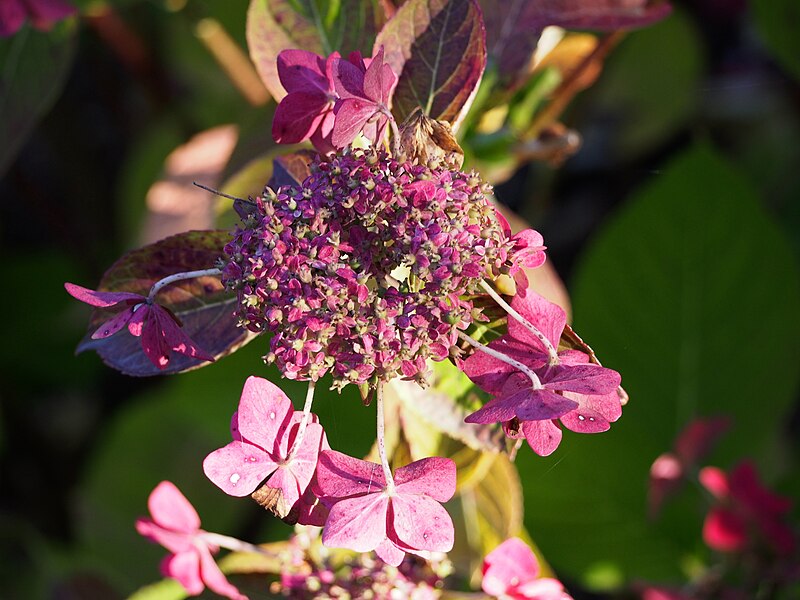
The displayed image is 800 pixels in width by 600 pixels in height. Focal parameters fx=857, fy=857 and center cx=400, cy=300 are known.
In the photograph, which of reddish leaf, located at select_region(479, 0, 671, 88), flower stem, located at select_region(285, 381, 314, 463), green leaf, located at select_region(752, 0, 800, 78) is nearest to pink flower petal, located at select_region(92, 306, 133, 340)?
flower stem, located at select_region(285, 381, 314, 463)

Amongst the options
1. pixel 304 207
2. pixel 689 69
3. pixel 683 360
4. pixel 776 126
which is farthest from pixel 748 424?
pixel 304 207

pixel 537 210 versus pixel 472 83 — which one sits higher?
pixel 472 83

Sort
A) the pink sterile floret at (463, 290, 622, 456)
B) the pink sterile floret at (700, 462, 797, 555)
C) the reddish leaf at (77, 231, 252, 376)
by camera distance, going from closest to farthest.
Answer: the pink sterile floret at (463, 290, 622, 456) → the reddish leaf at (77, 231, 252, 376) → the pink sterile floret at (700, 462, 797, 555)

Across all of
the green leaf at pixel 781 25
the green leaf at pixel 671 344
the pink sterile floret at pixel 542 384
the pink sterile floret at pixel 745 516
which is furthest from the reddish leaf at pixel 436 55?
the green leaf at pixel 781 25

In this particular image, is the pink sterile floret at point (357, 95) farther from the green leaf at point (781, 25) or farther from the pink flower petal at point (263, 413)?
the green leaf at point (781, 25)

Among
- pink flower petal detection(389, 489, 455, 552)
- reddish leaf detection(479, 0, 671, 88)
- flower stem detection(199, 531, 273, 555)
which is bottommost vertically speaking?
flower stem detection(199, 531, 273, 555)

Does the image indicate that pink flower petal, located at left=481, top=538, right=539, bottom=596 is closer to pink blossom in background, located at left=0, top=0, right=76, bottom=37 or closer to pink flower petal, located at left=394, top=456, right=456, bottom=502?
pink flower petal, located at left=394, top=456, right=456, bottom=502

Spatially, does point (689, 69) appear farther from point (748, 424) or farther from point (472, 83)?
point (472, 83)
